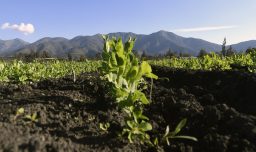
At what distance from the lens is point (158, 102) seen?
4340mm

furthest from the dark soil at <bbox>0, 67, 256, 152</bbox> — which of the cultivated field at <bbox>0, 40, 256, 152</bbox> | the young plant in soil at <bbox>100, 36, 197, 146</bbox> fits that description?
the young plant in soil at <bbox>100, 36, 197, 146</bbox>

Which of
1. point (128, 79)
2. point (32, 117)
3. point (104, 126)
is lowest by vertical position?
point (104, 126)

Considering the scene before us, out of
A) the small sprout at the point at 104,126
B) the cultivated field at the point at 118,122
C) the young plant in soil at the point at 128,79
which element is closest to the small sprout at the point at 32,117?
the cultivated field at the point at 118,122

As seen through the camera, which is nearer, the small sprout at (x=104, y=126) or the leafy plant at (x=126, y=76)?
the small sprout at (x=104, y=126)

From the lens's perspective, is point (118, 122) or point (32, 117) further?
point (118, 122)

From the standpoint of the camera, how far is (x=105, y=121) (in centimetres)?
350

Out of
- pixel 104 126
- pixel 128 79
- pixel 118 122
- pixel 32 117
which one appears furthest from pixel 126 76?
pixel 32 117

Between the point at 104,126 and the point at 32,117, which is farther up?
the point at 32,117

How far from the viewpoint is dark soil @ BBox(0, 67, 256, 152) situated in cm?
280

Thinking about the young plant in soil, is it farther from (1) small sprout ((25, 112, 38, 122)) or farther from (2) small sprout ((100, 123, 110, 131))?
(1) small sprout ((25, 112, 38, 122))

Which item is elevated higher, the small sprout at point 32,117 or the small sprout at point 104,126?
the small sprout at point 32,117

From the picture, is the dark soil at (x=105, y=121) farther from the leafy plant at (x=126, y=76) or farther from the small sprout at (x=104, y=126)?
the leafy plant at (x=126, y=76)

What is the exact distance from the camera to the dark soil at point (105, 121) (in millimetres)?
2802

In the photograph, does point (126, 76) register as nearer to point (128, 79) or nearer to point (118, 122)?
point (128, 79)
